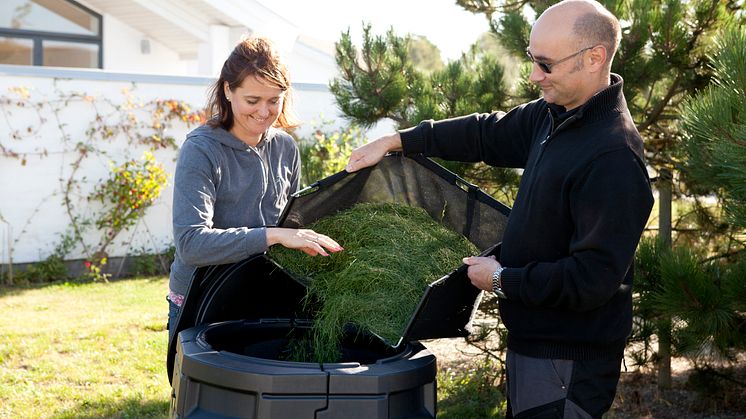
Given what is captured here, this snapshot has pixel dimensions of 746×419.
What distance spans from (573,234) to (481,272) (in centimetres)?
28

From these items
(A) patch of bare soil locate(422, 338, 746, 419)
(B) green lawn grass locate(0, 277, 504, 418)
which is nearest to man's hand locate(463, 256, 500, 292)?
(A) patch of bare soil locate(422, 338, 746, 419)

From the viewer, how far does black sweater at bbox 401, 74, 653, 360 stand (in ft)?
7.53

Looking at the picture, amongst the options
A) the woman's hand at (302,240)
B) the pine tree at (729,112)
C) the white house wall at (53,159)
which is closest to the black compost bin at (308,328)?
the woman's hand at (302,240)

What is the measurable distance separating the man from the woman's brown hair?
0.83 metres

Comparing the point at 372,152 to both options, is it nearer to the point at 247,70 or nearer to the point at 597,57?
the point at 247,70

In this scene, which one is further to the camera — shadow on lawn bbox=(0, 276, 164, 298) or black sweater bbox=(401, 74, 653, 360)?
shadow on lawn bbox=(0, 276, 164, 298)

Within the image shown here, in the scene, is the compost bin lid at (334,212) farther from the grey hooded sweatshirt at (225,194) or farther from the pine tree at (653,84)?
the pine tree at (653,84)

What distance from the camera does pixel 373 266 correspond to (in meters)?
2.59

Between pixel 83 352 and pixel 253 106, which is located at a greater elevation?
pixel 253 106

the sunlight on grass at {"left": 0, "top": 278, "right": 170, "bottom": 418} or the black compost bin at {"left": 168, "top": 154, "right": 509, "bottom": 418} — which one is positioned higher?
the black compost bin at {"left": 168, "top": 154, "right": 509, "bottom": 418}

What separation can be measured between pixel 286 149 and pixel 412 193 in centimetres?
48

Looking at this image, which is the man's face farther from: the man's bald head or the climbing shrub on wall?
the climbing shrub on wall

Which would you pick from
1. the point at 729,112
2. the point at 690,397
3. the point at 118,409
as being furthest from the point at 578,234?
the point at 118,409

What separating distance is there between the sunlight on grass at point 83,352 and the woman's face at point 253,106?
84.1 inches
